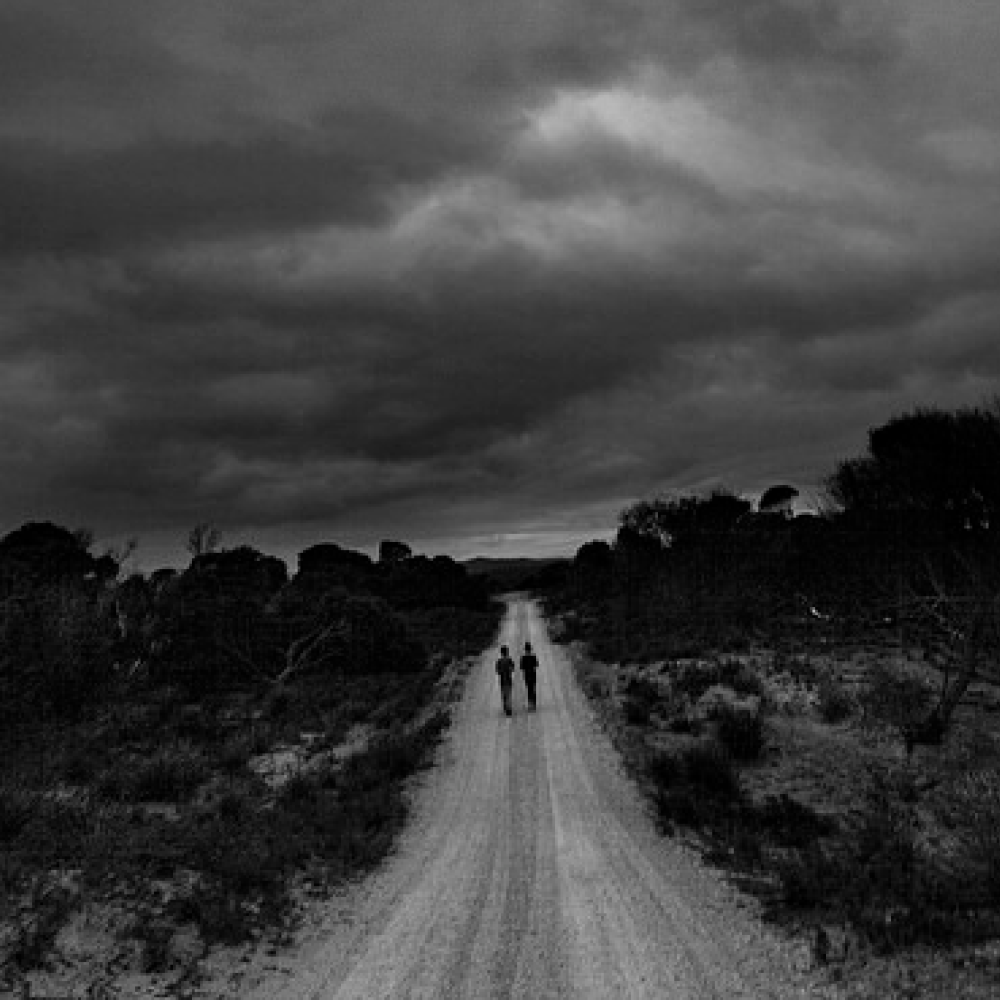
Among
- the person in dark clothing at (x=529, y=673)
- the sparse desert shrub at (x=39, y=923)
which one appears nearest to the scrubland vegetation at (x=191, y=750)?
the sparse desert shrub at (x=39, y=923)

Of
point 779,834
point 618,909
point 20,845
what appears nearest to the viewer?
point 618,909

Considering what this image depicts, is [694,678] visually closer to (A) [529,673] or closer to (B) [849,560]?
(A) [529,673]

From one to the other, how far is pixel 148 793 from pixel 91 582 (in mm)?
24566

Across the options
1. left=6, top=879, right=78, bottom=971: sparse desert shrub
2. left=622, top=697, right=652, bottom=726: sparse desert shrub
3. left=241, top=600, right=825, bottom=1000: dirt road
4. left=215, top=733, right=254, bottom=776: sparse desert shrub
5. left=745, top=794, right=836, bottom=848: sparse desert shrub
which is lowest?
left=745, top=794, right=836, bottom=848: sparse desert shrub

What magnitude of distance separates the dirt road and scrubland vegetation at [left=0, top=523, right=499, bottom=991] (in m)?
0.88

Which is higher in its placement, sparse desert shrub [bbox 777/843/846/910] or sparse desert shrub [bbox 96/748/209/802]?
sparse desert shrub [bbox 96/748/209/802]

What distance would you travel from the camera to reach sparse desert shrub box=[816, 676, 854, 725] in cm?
1961

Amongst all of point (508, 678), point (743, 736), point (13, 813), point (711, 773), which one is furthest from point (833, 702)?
point (13, 813)

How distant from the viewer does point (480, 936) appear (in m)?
9.00

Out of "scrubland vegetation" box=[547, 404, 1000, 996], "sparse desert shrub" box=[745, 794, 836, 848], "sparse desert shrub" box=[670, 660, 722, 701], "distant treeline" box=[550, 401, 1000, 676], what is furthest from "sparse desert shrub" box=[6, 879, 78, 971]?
"distant treeline" box=[550, 401, 1000, 676]

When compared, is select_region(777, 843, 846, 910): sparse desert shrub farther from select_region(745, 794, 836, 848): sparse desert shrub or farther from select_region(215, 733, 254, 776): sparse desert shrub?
select_region(215, 733, 254, 776): sparse desert shrub

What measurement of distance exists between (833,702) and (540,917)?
41.7 ft

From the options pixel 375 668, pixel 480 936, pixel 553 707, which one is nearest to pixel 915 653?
pixel 553 707

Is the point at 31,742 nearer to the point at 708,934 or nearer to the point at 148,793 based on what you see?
the point at 148,793
